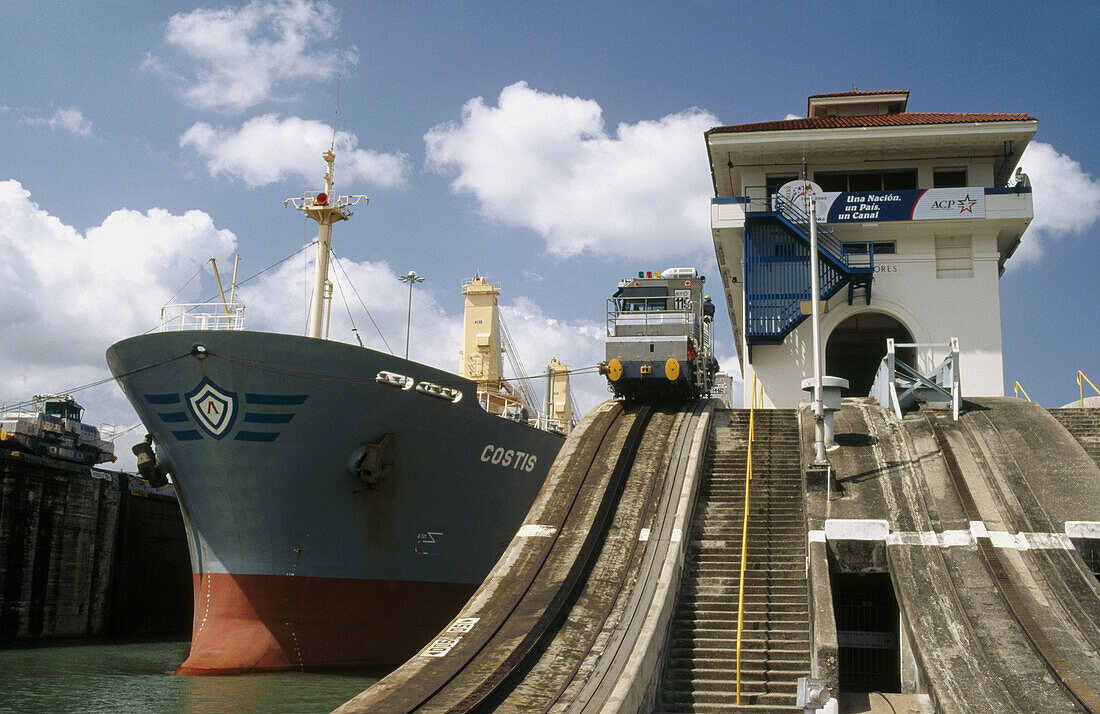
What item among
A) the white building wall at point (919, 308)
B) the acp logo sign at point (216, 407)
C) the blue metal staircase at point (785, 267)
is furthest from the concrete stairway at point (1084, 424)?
the acp logo sign at point (216, 407)

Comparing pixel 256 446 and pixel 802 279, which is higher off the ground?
pixel 802 279

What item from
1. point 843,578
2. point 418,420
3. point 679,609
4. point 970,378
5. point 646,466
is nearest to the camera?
point 679,609

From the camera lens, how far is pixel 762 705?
9742 mm

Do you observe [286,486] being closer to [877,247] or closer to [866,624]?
[866,624]

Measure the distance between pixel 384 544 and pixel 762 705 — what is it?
9.47 meters

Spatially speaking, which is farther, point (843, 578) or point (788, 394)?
point (788, 394)

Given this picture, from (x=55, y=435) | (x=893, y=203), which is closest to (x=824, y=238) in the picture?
(x=893, y=203)

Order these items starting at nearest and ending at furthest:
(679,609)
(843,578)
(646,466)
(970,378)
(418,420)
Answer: (679,609)
(843,578)
(646,466)
(418,420)
(970,378)

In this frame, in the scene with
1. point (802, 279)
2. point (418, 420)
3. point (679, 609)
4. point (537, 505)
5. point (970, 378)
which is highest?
point (802, 279)

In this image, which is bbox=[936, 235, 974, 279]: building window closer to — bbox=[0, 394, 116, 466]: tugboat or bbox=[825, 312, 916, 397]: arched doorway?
bbox=[825, 312, 916, 397]: arched doorway

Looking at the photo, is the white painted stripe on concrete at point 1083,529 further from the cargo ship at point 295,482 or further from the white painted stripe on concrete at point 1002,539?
the cargo ship at point 295,482

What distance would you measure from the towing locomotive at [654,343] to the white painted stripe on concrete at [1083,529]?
27.6 feet

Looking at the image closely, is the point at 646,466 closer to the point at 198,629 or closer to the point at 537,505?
the point at 537,505

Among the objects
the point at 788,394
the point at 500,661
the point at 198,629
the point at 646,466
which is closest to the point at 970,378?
the point at 788,394
